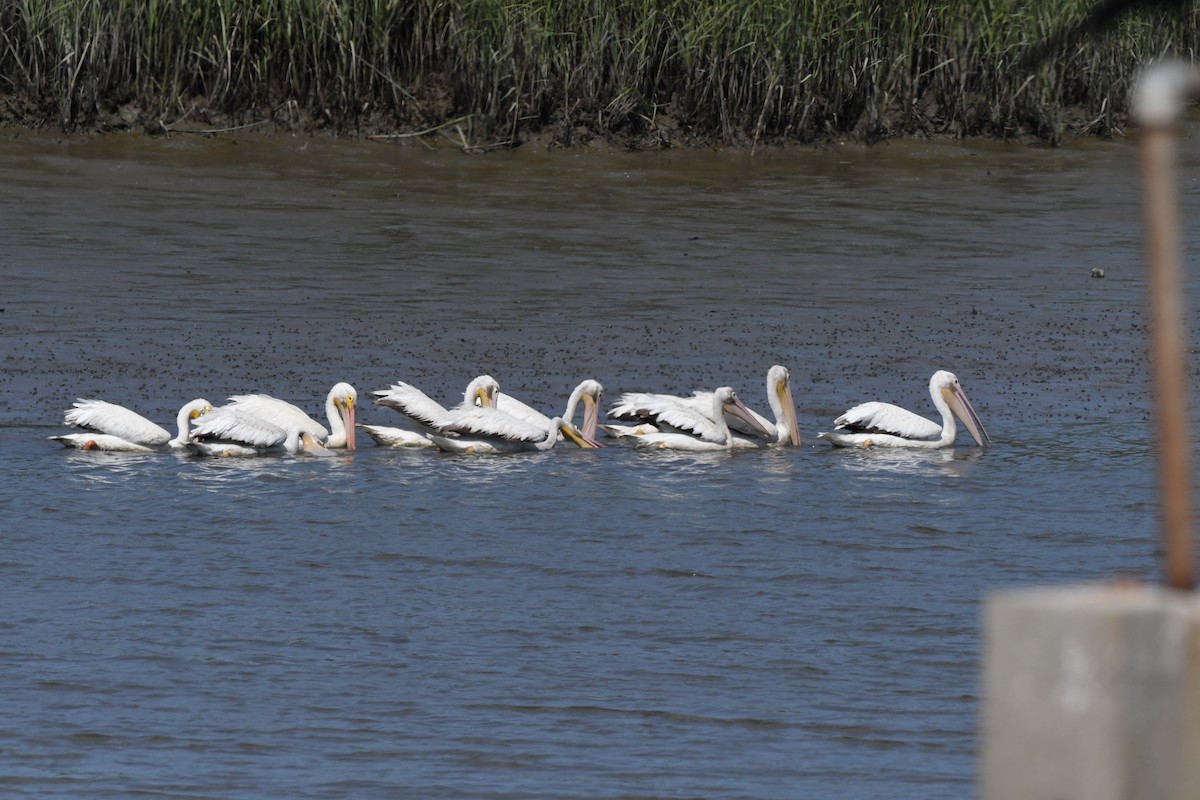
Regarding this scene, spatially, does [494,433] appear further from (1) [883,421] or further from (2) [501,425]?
(1) [883,421]

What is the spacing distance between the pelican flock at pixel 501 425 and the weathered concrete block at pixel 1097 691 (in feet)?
23.4

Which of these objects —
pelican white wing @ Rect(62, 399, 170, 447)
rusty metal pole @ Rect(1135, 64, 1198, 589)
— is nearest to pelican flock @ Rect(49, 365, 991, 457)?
pelican white wing @ Rect(62, 399, 170, 447)

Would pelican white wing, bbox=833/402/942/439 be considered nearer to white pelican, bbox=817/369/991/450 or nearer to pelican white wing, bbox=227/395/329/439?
white pelican, bbox=817/369/991/450

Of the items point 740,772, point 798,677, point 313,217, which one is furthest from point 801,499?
point 313,217

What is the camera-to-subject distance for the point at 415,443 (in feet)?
34.0

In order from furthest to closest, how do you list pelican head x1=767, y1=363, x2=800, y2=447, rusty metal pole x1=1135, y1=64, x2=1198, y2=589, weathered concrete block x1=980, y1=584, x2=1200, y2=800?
pelican head x1=767, y1=363, x2=800, y2=447
weathered concrete block x1=980, y1=584, x2=1200, y2=800
rusty metal pole x1=1135, y1=64, x2=1198, y2=589

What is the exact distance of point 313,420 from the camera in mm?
10352

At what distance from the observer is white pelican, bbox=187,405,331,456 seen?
962cm

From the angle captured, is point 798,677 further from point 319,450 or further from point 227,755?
point 319,450

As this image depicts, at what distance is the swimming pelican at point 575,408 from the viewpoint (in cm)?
1034

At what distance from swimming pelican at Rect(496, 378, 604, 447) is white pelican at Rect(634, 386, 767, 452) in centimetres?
26

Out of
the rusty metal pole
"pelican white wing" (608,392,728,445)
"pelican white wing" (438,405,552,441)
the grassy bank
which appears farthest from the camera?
the grassy bank

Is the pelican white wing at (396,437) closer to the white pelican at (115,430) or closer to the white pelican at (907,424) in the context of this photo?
the white pelican at (115,430)

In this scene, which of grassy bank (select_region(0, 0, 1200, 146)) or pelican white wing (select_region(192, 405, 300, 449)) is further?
grassy bank (select_region(0, 0, 1200, 146))
